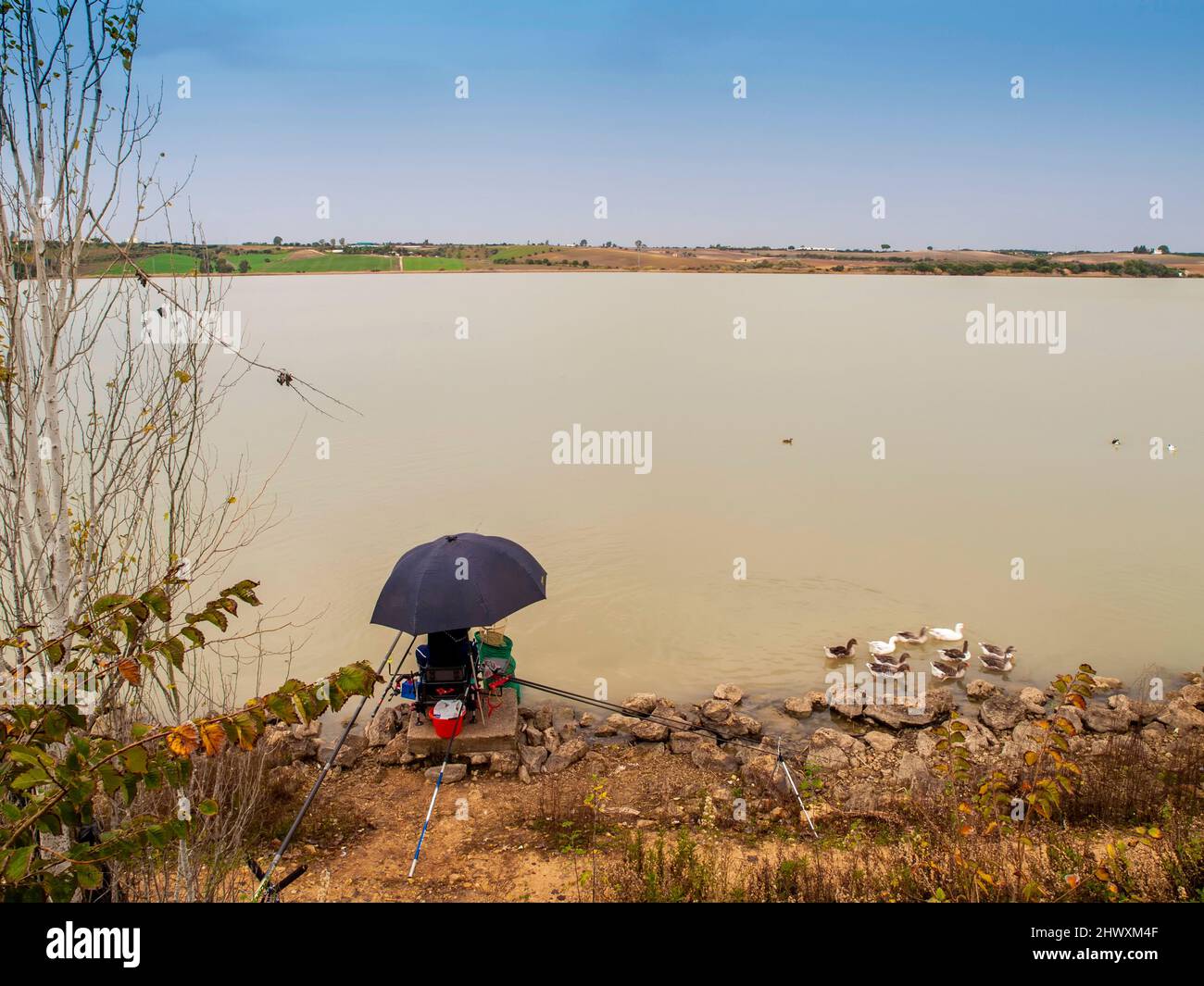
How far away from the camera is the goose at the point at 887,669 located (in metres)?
9.19

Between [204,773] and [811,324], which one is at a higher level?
[811,324]

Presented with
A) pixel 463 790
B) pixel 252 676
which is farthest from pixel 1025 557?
pixel 252 676

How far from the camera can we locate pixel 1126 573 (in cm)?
1205

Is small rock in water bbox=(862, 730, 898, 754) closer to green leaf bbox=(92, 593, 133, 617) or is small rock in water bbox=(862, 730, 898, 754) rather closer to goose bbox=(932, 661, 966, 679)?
goose bbox=(932, 661, 966, 679)

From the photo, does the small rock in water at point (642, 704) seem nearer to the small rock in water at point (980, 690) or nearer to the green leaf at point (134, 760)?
the small rock in water at point (980, 690)

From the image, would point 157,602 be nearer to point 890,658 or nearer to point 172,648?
point 172,648

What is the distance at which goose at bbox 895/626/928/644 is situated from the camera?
10.1 meters

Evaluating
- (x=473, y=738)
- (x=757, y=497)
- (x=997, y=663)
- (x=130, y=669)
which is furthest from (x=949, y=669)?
(x=130, y=669)

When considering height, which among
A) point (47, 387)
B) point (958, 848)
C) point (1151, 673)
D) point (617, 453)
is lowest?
point (1151, 673)

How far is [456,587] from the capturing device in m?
7.08

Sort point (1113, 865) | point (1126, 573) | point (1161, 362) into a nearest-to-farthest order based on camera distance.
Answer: point (1113, 865)
point (1126, 573)
point (1161, 362)

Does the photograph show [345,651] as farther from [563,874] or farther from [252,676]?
[563,874]

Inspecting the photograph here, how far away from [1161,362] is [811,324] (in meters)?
16.9

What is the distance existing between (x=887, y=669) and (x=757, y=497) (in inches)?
253
